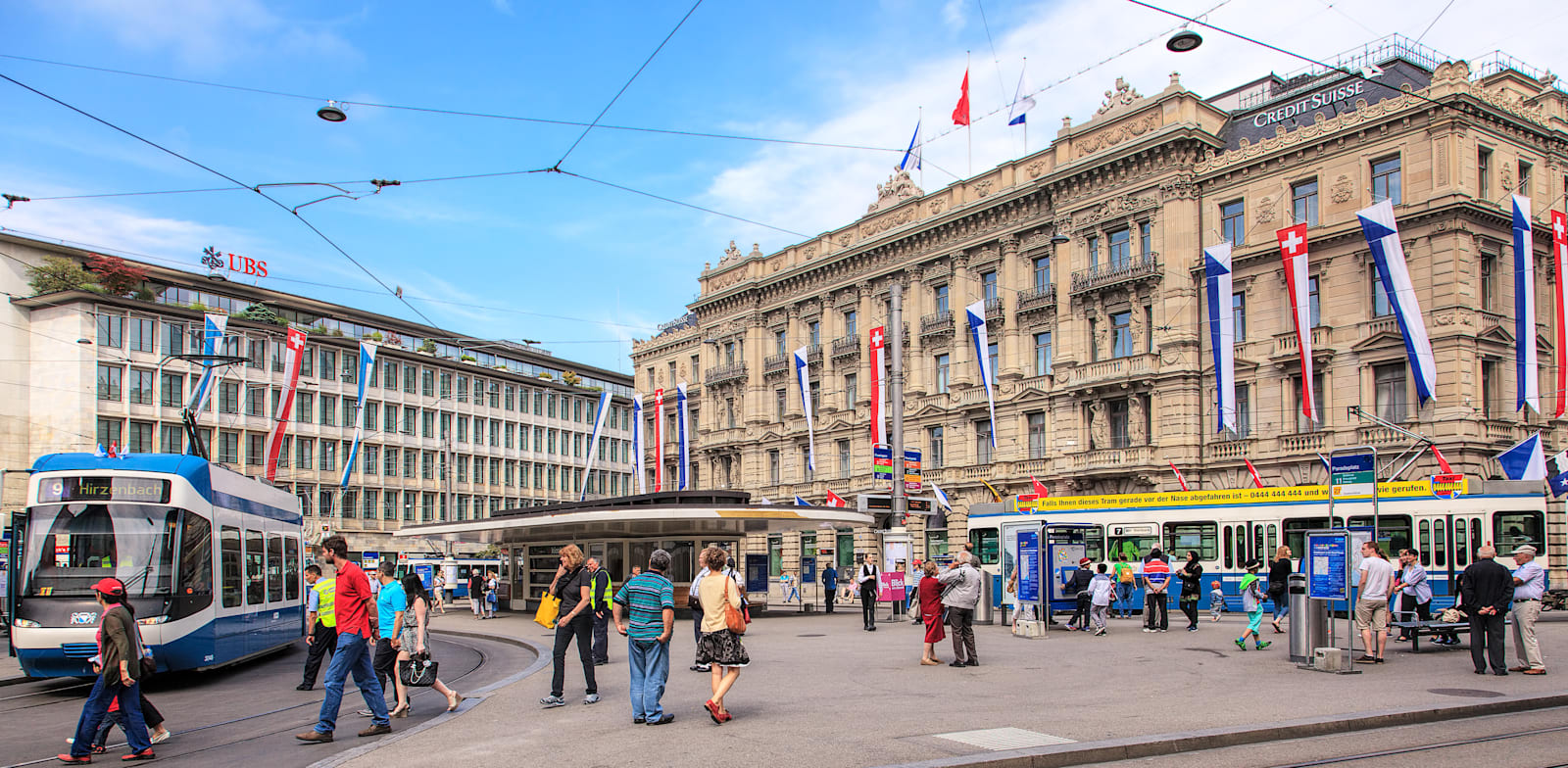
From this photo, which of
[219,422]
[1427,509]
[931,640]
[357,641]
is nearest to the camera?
[357,641]

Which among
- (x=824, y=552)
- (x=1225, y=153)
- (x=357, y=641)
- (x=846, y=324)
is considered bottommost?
(x=824, y=552)

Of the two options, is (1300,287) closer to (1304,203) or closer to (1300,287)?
(1300,287)

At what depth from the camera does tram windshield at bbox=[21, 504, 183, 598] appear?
48.2 ft

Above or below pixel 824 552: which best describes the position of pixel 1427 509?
above

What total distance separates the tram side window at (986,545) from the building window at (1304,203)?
606 inches

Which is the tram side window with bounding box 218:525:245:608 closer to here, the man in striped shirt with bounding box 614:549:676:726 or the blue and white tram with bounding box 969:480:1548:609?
the man in striped shirt with bounding box 614:549:676:726

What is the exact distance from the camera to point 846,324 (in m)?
57.8

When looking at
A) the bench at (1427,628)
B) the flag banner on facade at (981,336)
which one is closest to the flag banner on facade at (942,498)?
the flag banner on facade at (981,336)

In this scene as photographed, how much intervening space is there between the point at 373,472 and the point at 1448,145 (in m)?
62.3

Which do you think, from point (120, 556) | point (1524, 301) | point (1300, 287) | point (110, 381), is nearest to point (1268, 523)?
point (1300, 287)

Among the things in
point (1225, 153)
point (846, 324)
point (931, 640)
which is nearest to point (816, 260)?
point (846, 324)

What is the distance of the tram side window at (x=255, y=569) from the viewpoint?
59.0 ft

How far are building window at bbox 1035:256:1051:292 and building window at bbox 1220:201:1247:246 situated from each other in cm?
765

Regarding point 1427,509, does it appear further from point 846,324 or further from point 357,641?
point 846,324
